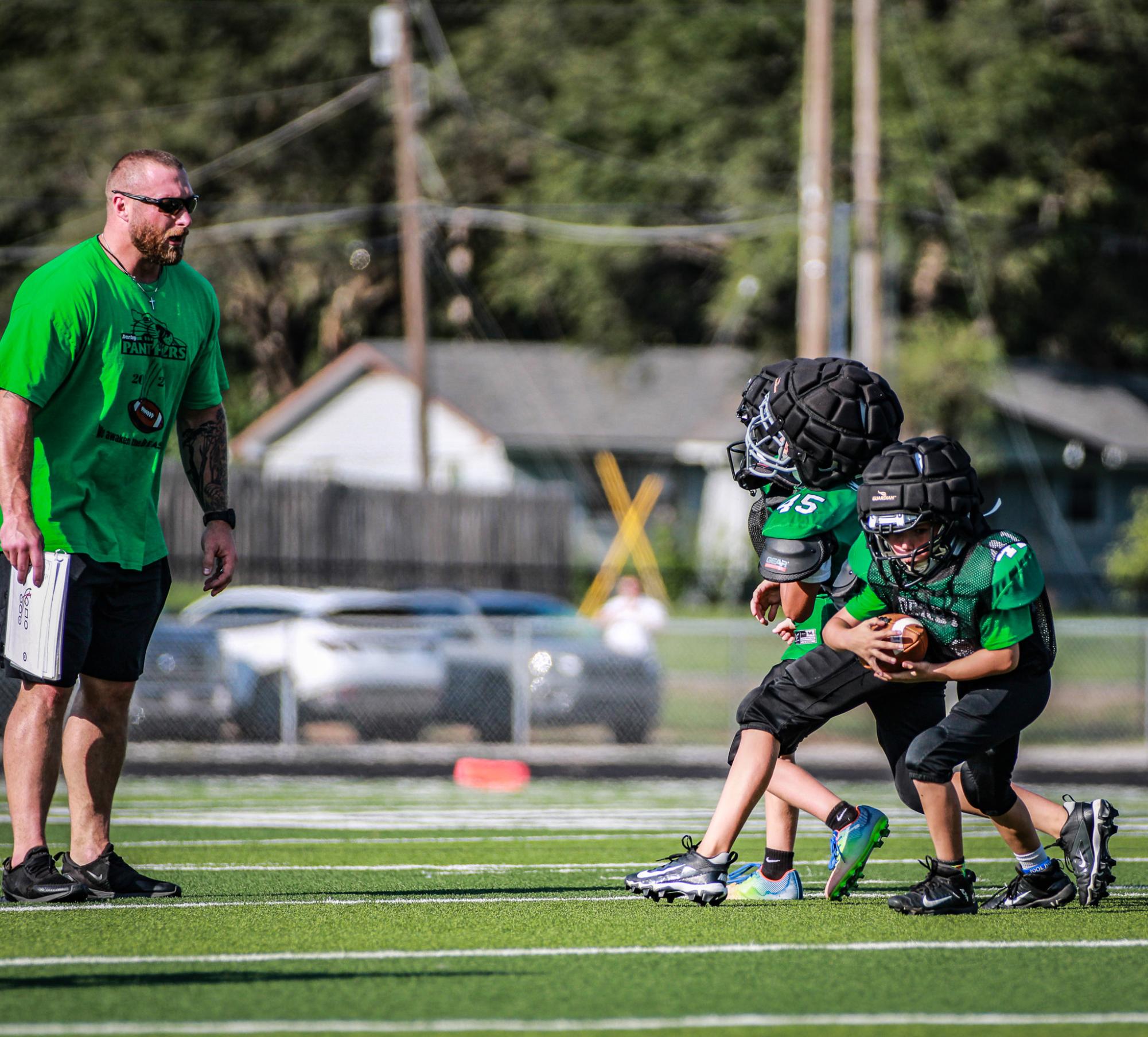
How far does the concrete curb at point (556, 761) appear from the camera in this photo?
14.2 m

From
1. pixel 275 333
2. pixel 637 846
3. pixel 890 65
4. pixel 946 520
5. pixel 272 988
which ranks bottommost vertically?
pixel 637 846

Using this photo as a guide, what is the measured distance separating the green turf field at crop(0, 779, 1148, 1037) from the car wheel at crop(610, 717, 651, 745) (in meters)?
9.00

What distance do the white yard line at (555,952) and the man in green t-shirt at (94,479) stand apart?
1073 millimetres

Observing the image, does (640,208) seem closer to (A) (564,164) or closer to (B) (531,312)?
(A) (564,164)

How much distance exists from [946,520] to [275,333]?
4960 cm

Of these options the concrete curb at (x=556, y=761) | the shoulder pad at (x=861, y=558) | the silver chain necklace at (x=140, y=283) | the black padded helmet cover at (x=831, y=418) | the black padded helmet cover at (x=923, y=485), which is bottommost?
the concrete curb at (x=556, y=761)

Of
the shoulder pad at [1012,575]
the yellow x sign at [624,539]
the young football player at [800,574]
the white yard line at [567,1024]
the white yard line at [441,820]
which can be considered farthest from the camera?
the yellow x sign at [624,539]

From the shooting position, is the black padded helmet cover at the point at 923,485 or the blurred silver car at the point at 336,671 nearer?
the black padded helmet cover at the point at 923,485

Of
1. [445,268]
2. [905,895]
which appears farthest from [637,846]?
[445,268]

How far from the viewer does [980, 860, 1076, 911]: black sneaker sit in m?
5.82

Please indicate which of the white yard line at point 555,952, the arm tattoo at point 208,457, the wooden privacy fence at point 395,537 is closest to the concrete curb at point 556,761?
the arm tattoo at point 208,457

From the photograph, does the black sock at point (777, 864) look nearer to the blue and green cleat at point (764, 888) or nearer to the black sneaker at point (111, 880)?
the blue and green cleat at point (764, 888)

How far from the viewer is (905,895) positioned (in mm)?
5633

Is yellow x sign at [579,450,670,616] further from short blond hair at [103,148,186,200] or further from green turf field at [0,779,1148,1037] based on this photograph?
short blond hair at [103,148,186,200]
